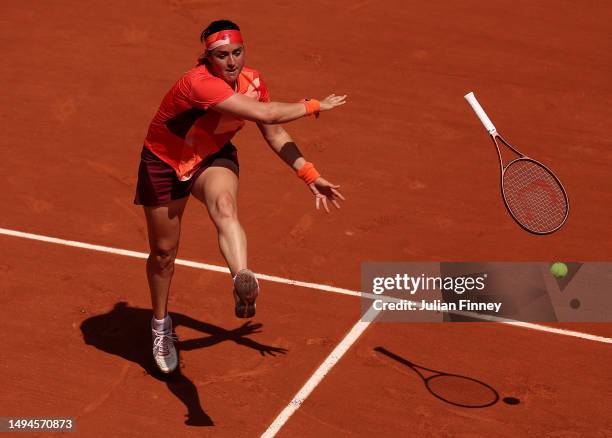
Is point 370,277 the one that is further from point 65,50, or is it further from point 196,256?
point 65,50

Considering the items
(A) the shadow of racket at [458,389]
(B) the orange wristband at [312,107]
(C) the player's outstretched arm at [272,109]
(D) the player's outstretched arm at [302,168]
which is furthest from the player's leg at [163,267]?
(A) the shadow of racket at [458,389]

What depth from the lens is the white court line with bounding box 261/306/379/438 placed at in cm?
848

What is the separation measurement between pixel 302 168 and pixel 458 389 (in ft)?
7.30

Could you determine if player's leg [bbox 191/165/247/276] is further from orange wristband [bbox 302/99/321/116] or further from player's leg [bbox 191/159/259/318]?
orange wristband [bbox 302/99/321/116]

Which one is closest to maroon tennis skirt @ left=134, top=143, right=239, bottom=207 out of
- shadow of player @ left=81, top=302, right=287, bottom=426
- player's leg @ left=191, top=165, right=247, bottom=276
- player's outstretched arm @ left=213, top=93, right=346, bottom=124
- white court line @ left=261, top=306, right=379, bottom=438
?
player's leg @ left=191, top=165, right=247, bottom=276

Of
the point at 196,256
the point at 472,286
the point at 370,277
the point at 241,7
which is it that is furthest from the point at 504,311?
the point at 241,7

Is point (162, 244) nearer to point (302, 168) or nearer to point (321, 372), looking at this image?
point (302, 168)

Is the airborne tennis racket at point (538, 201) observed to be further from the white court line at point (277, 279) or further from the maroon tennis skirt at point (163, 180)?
the maroon tennis skirt at point (163, 180)

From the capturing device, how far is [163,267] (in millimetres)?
8742

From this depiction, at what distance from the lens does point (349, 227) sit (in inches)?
442

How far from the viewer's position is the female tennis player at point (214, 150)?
24.7 feet

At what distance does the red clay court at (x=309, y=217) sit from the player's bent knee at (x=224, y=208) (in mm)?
1687

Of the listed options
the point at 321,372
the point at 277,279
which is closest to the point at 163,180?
the point at 321,372

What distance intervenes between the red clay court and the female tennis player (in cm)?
105
